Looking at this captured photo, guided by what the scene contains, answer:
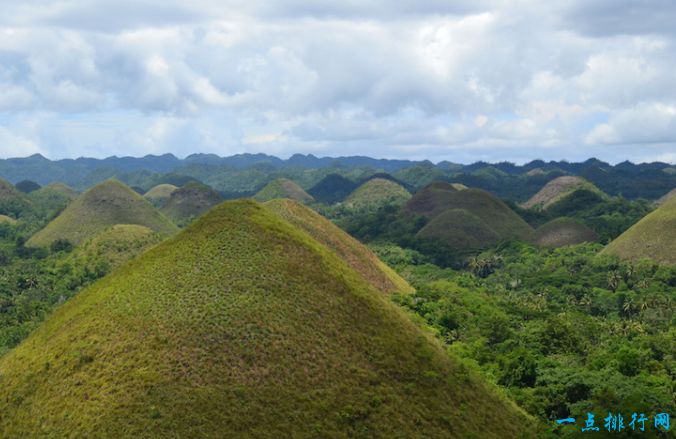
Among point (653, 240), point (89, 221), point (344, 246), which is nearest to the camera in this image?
point (344, 246)

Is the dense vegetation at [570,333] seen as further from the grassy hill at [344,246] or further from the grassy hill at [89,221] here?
the grassy hill at [89,221]

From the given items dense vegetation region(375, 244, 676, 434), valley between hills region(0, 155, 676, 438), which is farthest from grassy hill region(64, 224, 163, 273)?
dense vegetation region(375, 244, 676, 434)

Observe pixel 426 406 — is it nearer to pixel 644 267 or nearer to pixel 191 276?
pixel 191 276

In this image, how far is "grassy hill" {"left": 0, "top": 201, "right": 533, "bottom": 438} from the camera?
4494 centimetres

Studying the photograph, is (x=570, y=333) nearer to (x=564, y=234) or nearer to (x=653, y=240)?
(x=653, y=240)

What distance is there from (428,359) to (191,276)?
2248 cm

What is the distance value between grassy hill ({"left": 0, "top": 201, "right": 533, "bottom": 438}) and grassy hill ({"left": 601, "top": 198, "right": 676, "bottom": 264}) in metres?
102

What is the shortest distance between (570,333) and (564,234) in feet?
401

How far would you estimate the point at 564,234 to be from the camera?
190 metres

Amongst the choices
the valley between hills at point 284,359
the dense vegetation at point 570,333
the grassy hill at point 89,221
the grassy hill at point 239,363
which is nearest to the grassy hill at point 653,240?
the dense vegetation at point 570,333

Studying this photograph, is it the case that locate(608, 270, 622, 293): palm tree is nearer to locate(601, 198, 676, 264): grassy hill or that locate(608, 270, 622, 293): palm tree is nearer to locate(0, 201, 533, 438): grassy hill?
locate(601, 198, 676, 264): grassy hill

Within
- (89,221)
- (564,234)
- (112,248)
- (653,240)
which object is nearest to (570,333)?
(653,240)

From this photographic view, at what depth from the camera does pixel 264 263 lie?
59625 millimetres

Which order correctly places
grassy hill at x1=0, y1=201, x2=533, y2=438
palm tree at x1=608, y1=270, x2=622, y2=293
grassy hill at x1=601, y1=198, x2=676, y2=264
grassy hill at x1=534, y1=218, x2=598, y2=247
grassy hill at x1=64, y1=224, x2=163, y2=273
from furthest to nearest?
grassy hill at x1=534, y1=218, x2=598, y2=247 → grassy hill at x1=64, y1=224, x2=163, y2=273 → grassy hill at x1=601, y1=198, x2=676, y2=264 → palm tree at x1=608, y1=270, x2=622, y2=293 → grassy hill at x1=0, y1=201, x2=533, y2=438
